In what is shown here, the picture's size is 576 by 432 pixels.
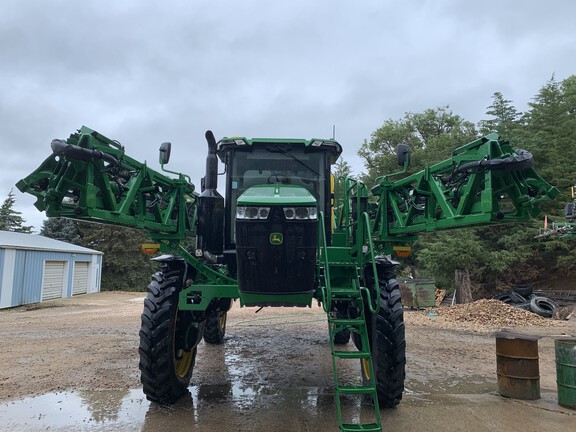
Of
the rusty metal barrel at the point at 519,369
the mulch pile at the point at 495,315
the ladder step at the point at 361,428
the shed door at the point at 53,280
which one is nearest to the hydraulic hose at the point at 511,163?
the ladder step at the point at 361,428

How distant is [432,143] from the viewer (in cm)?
2783

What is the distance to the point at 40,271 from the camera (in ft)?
64.4

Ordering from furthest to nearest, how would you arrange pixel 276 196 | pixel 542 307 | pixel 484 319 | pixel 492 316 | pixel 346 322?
pixel 542 307 < pixel 492 316 < pixel 484 319 < pixel 276 196 < pixel 346 322

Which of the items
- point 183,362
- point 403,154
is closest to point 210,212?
point 183,362

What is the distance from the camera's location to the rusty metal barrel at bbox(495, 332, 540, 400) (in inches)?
213

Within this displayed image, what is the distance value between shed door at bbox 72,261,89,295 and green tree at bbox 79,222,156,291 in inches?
355

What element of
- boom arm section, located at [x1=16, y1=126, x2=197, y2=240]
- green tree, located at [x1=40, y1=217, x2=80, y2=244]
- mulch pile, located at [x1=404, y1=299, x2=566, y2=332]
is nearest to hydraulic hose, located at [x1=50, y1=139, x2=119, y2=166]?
boom arm section, located at [x1=16, y1=126, x2=197, y2=240]

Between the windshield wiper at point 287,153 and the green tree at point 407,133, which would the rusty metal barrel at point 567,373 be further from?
the green tree at point 407,133

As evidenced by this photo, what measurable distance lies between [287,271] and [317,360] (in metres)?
3.98

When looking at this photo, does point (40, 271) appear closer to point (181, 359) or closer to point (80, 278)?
point (80, 278)

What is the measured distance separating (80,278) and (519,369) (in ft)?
80.9

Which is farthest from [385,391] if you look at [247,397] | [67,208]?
[67,208]

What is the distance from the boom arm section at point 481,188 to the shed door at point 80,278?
23654mm

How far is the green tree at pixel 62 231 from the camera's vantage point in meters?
37.5
